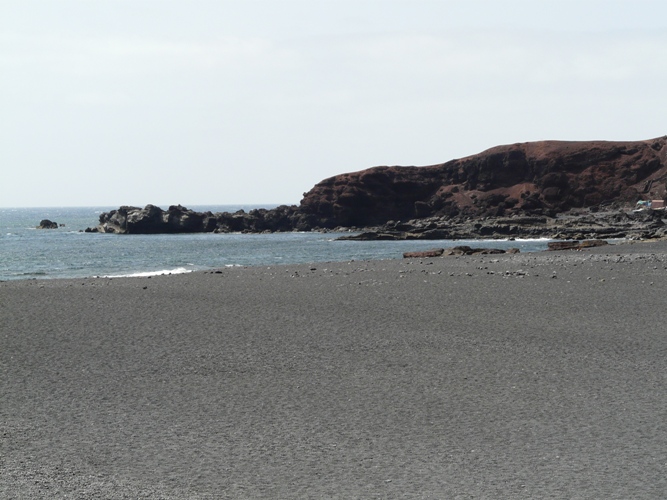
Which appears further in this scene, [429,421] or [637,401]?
[637,401]

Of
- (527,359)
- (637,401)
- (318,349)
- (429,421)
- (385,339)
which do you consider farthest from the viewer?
(385,339)

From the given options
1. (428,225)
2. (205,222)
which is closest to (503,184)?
(428,225)

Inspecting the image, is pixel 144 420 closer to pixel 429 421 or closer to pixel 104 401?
pixel 104 401

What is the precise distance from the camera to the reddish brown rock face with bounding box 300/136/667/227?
4006 inches

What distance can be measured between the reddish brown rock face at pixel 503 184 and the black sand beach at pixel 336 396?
8034 cm

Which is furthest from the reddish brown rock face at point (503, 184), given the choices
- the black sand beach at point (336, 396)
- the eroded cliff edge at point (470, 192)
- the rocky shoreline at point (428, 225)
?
the black sand beach at point (336, 396)

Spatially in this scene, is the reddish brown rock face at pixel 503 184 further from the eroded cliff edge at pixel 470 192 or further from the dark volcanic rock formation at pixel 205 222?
the dark volcanic rock formation at pixel 205 222

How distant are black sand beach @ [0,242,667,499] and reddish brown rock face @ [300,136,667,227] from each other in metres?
80.3

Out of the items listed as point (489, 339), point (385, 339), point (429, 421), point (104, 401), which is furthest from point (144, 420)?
point (489, 339)

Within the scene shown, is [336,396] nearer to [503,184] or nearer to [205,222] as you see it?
[503,184]

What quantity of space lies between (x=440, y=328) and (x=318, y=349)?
383 cm

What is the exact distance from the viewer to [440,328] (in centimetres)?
1789

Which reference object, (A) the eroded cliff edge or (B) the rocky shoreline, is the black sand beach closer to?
(B) the rocky shoreline

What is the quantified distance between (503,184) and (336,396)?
101 m
